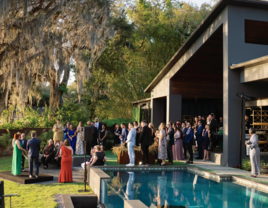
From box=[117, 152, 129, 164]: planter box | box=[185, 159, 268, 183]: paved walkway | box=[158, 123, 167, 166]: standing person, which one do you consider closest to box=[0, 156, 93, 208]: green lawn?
box=[117, 152, 129, 164]: planter box

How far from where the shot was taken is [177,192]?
25.4 ft

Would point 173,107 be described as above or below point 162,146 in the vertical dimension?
above

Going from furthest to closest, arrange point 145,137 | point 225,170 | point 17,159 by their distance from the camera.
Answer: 1. point 145,137
2. point 225,170
3. point 17,159

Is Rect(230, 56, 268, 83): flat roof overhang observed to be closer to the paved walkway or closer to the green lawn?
the paved walkway

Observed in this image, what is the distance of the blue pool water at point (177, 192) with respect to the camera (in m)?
6.49

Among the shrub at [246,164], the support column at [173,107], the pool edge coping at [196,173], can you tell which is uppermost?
the support column at [173,107]

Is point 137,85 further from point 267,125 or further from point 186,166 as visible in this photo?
point 186,166

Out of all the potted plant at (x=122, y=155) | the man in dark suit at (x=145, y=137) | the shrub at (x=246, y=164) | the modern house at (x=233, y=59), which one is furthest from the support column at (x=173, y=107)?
the shrub at (x=246, y=164)

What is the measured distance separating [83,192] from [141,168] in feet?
11.2

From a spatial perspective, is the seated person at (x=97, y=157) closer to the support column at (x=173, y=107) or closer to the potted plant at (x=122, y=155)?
the potted plant at (x=122, y=155)

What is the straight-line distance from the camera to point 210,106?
22031 mm

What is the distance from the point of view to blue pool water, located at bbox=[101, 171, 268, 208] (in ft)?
21.3

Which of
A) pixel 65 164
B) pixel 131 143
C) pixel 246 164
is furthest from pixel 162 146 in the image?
pixel 65 164

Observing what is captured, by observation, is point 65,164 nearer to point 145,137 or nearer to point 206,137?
point 145,137
